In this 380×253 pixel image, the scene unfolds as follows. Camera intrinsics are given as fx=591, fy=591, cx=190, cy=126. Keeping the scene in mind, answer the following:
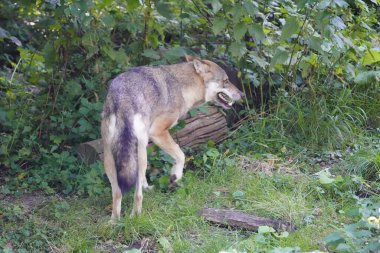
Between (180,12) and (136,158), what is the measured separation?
10.1 ft

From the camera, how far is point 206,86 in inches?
286

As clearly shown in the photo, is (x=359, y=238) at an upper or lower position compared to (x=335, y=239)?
lower

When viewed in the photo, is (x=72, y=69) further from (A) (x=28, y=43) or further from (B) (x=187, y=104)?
(A) (x=28, y=43)

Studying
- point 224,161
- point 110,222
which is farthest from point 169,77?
point 110,222

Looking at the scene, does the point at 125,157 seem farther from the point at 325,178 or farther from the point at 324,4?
the point at 324,4

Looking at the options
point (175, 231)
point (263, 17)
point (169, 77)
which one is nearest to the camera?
point (175, 231)

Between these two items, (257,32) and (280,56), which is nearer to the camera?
(257,32)

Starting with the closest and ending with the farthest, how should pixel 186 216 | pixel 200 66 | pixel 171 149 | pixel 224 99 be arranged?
pixel 186 216, pixel 171 149, pixel 200 66, pixel 224 99

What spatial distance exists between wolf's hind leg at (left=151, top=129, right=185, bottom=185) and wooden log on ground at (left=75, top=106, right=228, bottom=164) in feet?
3.24

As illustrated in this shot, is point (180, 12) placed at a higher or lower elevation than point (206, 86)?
higher

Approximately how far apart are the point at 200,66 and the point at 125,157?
Result: 214 cm

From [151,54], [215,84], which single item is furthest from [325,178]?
[151,54]

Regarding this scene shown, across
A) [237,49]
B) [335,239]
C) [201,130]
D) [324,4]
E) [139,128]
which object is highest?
[324,4]

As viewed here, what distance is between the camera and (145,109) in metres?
6.18
